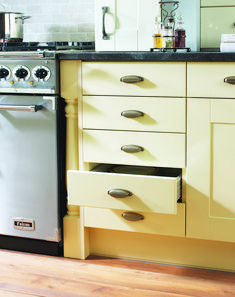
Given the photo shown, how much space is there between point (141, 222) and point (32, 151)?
60cm

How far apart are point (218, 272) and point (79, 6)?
1.68 metres

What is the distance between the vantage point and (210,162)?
6.84ft

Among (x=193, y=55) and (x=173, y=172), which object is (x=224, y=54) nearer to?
(x=193, y=55)

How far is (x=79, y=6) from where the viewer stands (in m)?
2.85

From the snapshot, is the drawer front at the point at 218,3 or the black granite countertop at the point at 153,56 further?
the drawer front at the point at 218,3

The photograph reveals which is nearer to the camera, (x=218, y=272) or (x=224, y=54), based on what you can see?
(x=224, y=54)

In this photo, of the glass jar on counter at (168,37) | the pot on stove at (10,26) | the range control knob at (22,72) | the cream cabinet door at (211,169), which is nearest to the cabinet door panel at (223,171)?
the cream cabinet door at (211,169)

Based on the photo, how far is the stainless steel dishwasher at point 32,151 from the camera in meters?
2.22

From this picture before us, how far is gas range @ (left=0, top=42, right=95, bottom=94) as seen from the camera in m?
2.20

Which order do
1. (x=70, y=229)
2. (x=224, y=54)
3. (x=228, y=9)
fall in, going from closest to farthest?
(x=224, y=54) → (x=70, y=229) → (x=228, y=9)

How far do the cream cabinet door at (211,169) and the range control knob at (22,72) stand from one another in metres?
0.75

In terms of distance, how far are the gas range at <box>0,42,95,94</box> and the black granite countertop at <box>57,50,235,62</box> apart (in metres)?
0.07

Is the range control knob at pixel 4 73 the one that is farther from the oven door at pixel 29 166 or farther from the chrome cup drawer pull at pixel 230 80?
the chrome cup drawer pull at pixel 230 80

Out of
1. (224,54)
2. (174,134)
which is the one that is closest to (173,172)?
(174,134)
